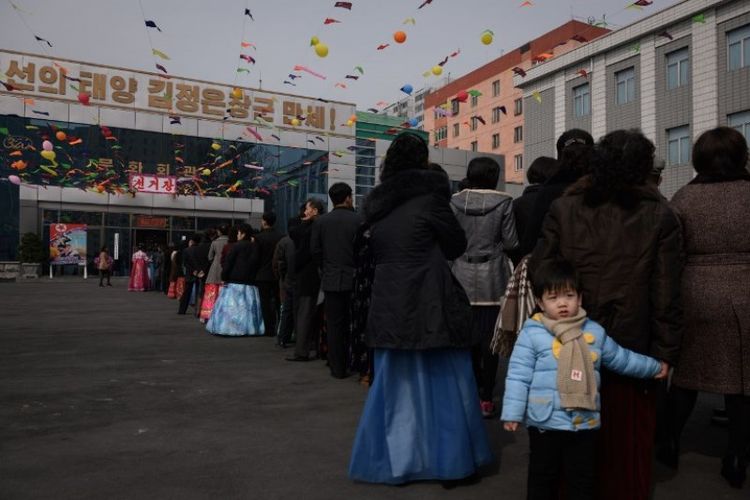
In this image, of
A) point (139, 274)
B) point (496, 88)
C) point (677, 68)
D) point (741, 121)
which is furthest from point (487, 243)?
point (496, 88)

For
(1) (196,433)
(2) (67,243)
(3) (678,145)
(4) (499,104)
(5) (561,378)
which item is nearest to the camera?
(5) (561,378)

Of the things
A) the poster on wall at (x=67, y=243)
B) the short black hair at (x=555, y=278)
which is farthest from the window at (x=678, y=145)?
the poster on wall at (x=67, y=243)

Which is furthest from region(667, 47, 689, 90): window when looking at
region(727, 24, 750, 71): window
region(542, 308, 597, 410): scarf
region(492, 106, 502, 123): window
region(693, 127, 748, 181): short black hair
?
region(492, 106, 502, 123): window

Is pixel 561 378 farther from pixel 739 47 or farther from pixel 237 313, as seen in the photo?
pixel 739 47

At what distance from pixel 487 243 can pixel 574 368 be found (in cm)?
237

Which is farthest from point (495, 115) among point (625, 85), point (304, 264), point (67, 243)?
point (304, 264)

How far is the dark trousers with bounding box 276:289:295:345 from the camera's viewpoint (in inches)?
340

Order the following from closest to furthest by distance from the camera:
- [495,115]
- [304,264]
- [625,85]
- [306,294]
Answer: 1. [304,264]
2. [306,294]
3. [625,85]
4. [495,115]

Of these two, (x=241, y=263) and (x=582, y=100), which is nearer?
(x=241, y=263)

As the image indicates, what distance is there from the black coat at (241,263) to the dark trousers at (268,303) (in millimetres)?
281

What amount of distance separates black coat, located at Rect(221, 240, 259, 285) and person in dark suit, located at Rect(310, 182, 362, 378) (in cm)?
349

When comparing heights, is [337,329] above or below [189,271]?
below

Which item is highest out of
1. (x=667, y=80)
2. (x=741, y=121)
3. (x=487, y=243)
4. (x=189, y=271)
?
(x=667, y=80)

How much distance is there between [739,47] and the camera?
20.7 meters
